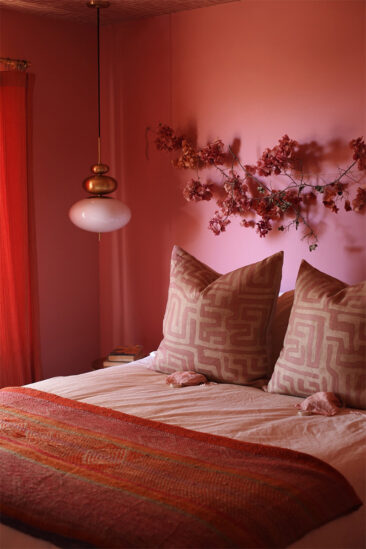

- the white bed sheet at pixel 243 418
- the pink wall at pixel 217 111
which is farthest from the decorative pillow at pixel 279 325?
the pink wall at pixel 217 111

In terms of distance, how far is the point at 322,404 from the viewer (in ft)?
7.52

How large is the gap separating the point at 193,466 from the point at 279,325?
1.10 metres

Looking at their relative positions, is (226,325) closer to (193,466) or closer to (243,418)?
(243,418)

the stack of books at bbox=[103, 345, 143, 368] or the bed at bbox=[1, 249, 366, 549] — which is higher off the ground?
the stack of books at bbox=[103, 345, 143, 368]

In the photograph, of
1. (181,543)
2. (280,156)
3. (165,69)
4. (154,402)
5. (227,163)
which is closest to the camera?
(181,543)

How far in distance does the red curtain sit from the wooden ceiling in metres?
0.37

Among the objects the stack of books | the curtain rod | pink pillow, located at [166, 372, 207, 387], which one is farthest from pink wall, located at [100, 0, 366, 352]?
pink pillow, located at [166, 372, 207, 387]

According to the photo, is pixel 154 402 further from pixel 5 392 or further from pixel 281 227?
pixel 281 227

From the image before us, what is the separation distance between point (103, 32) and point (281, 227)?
1.72 m

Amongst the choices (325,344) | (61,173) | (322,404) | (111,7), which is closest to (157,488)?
(322,404)

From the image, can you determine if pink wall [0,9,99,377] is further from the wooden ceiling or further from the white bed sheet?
the white bed sheet

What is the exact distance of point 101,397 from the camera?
98.6 inches

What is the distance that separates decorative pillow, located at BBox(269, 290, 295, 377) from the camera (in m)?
2.74

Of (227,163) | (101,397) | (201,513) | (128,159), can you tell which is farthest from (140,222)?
(201,513)
